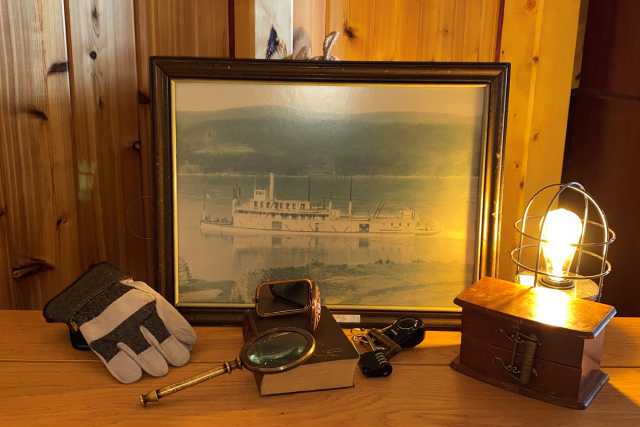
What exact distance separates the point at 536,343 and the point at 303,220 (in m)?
0.44

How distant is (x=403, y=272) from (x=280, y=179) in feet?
0.90

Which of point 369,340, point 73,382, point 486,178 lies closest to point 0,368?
point 73,382

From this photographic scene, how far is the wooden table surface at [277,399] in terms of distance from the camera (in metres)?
0.87

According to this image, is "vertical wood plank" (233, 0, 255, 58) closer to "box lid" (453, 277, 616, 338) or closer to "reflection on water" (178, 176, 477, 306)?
"reflection on water" (178, 176, 477, 306)

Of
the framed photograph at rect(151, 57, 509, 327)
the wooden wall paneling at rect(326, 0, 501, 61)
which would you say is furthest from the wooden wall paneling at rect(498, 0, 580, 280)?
the framed photograph at rect(151, 57, 509, 327)

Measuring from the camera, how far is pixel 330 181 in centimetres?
112

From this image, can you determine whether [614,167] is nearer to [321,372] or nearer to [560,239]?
[560,239]

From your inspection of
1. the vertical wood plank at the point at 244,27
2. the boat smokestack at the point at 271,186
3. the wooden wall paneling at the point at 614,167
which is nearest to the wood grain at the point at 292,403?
the boat smokestack at the point at 271,186

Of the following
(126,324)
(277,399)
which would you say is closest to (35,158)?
(126,324)

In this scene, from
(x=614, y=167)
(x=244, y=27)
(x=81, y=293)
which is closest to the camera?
(x=81, y=293)

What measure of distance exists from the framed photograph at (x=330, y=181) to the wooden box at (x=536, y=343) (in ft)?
0.52

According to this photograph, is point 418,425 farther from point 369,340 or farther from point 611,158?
point 611,158

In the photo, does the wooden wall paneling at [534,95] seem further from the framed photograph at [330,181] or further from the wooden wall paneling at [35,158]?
the wooden wall paneling at [35,158]

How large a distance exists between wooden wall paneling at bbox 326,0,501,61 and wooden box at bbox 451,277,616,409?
53 centimetres
